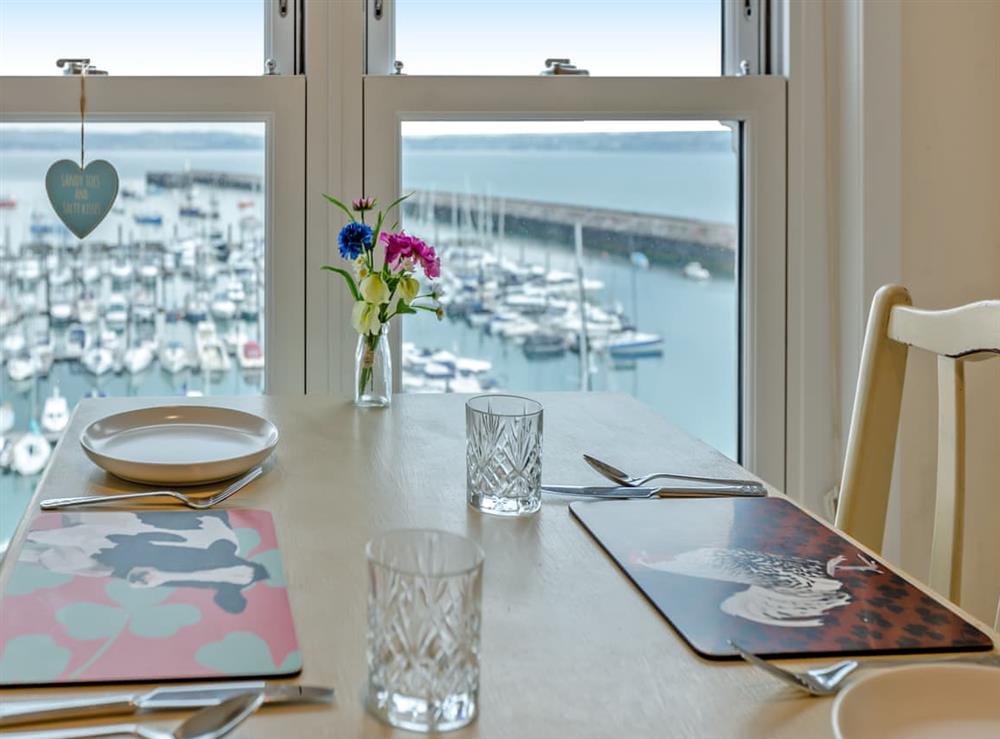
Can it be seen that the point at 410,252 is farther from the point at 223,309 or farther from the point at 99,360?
the point at 99,360

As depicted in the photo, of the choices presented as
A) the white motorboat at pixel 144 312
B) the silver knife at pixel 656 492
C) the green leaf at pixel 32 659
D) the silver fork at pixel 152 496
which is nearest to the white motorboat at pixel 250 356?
the white motorboat at pixel 144 312

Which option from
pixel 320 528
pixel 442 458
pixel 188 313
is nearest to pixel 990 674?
pixel 320 528

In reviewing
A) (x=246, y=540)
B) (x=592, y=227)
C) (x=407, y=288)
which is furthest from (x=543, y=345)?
(x=246, y=540)

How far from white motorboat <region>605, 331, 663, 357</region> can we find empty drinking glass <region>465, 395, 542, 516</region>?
1.11 m

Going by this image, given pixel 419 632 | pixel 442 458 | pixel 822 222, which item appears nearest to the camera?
pixel 419 632

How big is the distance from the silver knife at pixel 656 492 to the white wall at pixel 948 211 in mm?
1013

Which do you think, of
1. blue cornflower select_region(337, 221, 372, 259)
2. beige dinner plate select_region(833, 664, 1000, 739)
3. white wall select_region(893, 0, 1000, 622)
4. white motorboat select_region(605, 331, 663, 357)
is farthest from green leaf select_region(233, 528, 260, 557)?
white wall select_region(893, 0, 1000, 622)

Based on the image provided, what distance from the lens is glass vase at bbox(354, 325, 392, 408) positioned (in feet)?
4.79

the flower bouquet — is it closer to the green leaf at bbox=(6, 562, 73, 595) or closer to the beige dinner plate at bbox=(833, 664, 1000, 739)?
the green leaf at bbox=(6, 562, 73, 595)

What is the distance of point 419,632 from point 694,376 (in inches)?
63.1

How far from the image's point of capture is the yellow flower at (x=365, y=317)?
1438 millimetres

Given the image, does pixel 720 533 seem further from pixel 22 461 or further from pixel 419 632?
pixel 22 461

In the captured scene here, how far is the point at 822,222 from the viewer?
1990 millimetres

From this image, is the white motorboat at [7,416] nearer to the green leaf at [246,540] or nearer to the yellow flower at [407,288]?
the yellow flower at [407,288]
